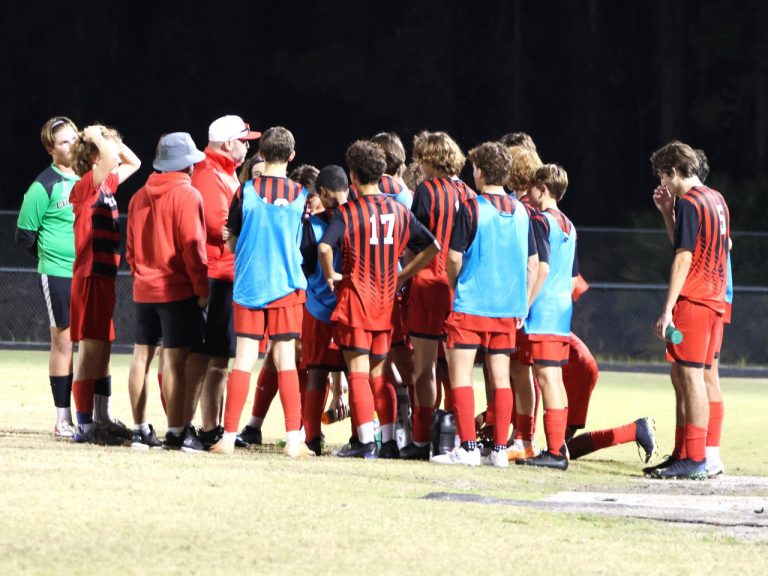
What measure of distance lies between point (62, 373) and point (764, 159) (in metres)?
21.7

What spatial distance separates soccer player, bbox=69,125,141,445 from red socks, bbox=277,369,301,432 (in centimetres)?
125

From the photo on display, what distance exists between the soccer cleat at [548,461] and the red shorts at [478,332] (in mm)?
747

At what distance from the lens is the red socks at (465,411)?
934 cm

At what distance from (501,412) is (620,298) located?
42.9ft

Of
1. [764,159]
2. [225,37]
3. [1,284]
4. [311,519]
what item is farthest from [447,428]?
[225,37]

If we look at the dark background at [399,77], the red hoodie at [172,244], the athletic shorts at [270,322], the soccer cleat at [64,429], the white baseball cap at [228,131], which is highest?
the dark background at [399,77]

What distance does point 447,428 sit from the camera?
941 centimetres

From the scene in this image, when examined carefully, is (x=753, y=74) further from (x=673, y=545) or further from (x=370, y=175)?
(x=673, y=545)

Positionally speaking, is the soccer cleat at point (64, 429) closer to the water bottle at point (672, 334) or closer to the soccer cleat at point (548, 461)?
the soccer cleat at point (548, 461)

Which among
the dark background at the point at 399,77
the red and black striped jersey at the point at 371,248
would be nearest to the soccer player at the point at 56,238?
the red and black striped jersey at the point at 371,248

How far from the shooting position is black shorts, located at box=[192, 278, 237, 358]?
31.3 ft

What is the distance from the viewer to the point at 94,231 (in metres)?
9.66

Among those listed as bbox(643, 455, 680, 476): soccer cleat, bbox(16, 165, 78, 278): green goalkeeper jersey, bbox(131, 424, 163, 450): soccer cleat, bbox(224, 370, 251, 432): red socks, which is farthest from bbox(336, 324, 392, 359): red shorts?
bbox(16, 165, 78, 278): green goalkeeper jersey

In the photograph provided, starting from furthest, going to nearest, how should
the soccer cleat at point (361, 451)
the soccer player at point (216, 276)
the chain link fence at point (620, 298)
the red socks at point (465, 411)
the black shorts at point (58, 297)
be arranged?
the chain link fence at point (620, 298) < the black shorts at point (58, 297) < the soccer player at point (216, 276) < the soccer cleat at point (361, 451) < the red socks at point (465, 411)
